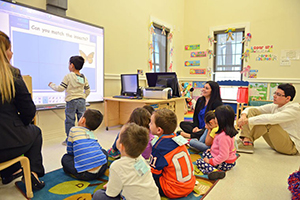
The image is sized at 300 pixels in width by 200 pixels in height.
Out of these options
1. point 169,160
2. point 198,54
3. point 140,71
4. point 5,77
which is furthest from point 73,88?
point 198,54

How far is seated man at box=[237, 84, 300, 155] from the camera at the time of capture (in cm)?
234

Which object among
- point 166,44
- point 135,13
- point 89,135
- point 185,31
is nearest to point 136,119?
point 89,135

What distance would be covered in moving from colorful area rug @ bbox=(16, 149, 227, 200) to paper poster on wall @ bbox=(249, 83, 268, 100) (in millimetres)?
4137

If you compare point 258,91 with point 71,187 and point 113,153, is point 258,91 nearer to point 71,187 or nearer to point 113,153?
point 113,153

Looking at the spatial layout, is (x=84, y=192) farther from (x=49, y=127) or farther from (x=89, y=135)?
(x=49, y=127)

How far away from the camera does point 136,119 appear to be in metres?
1.83

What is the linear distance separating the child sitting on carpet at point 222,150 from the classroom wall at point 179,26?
2.27 metres

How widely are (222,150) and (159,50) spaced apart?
4.14 metres

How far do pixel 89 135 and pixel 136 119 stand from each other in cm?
42

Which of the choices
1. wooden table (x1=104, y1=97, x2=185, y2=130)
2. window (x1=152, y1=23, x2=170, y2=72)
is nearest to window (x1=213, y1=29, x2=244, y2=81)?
window (x1=152, y1=23, x2=170, y2=72)

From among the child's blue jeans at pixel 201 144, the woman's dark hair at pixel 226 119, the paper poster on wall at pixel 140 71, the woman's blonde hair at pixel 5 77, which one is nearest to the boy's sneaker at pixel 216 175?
the woman's dark hair at pixel 226 119

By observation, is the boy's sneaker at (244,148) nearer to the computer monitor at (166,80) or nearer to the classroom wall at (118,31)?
the computer monitor at (166,80)

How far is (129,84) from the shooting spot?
371 centimetres

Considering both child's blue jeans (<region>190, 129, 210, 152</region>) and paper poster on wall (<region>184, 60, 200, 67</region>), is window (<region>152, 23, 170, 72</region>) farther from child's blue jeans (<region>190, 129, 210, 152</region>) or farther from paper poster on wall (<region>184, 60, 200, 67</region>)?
child's blue jeans (<region>190, 129, 210, 152</region>)
